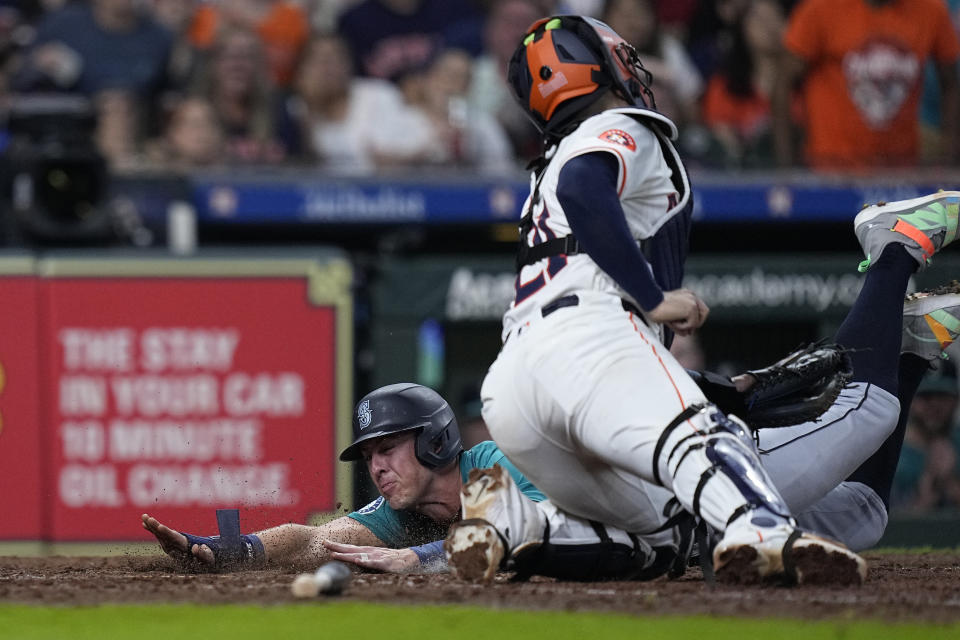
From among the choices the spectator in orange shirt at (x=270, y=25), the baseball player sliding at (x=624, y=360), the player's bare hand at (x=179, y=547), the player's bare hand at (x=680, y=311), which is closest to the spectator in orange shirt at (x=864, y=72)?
the spectator in orange shirt at (x=270, y=25)


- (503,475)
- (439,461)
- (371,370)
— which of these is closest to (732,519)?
(503,475)

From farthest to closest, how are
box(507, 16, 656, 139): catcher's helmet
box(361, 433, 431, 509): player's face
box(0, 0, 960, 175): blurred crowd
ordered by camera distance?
box(0, 0, 960, 175): blurred crowd
box(361, 433, 431, 509): player's face
box(507, 16, 656, 139): catcher's helmet

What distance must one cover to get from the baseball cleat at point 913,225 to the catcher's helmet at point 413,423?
144 cm

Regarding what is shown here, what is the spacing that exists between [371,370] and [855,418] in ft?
13.0

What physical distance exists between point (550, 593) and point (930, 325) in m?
1.71

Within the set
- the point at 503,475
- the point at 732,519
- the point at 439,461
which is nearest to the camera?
the point at 732,519

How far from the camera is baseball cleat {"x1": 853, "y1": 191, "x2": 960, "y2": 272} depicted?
434 cm

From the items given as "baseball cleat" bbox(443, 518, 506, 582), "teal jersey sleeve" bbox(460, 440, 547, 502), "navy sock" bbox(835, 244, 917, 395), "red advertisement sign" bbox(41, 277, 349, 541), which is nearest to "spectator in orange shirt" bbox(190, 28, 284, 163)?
"red advertisement sign" bbox(41, 277, 349, 541)

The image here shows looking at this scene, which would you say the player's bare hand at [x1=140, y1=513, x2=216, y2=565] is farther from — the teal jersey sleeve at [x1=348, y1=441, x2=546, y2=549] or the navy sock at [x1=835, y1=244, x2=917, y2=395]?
the navy sock at [x1=835, y1=244, x2=917, y2=395]

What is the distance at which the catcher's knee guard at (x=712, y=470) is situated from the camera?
3422 millimetres

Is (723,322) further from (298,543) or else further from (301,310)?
(298,543)

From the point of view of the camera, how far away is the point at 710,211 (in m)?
8.08

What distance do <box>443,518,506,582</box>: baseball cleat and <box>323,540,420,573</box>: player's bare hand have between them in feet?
1.77

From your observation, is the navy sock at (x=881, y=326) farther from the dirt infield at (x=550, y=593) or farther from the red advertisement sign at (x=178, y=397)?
the red advertisement sign at (x=178, y=397)
